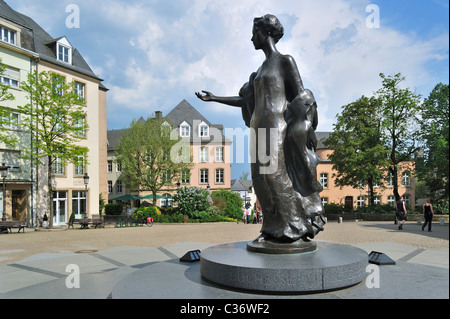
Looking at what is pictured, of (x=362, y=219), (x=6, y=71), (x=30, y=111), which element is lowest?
(x=362, y=219)

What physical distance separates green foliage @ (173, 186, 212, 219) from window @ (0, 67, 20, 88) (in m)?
14.9

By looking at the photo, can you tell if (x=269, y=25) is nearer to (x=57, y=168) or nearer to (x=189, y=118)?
(x=57, y=168)

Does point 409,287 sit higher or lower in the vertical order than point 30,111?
lower

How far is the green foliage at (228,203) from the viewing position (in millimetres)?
35231

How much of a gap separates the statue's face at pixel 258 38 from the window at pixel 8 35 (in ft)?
86.3

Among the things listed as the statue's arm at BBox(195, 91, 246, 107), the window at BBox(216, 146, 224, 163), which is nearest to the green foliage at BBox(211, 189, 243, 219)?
the window at BBox(216, 146, 224, 163)

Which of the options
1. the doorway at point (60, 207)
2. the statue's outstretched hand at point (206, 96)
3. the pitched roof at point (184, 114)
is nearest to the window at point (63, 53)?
the doorway at point (60, 207)

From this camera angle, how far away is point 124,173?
41.2 metres

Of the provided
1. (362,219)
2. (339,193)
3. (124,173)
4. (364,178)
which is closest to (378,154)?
(364,178)

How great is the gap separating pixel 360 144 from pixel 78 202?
26.0 meters

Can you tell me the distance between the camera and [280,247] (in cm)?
529

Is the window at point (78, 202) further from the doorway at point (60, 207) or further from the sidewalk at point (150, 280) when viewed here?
the sidewalk at point (150, 280)
